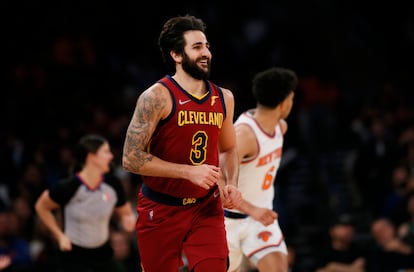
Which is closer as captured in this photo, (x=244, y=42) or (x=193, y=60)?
(x=193, y=60)

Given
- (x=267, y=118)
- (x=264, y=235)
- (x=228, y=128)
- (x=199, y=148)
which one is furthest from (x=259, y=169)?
(x=199, y=148)

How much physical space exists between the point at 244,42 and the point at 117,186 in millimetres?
8450

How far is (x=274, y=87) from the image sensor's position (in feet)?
21.0

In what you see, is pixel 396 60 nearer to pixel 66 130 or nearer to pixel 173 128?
pixel 66 130

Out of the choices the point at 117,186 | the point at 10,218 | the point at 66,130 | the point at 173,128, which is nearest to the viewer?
the point at 173,128

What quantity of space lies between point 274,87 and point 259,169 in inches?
28.3

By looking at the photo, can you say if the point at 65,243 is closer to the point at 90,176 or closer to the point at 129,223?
the point at 129,223

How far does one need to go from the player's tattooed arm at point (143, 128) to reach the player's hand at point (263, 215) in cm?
140

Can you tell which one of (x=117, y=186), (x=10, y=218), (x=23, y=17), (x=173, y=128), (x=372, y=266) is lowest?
(x=372, y=266)

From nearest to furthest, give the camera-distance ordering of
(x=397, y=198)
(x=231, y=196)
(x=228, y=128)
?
(x=231, y=196), (x=228, y=128), (x=397, y=198)

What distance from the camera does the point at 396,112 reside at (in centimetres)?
1453

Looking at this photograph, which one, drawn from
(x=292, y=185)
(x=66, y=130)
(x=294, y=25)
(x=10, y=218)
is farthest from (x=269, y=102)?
(x=294, y=25)

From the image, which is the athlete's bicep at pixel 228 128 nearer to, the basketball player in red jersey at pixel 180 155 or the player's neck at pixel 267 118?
the basketball player in red jersey at pixel 180 155

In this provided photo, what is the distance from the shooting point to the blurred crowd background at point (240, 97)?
1117 centimetres
